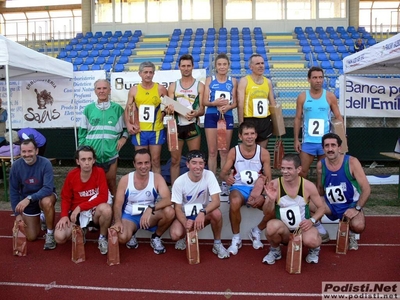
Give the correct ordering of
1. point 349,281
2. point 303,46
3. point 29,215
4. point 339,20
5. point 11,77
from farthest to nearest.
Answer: point 339,20
point 303,46
point 11,77
point 29,215
point 349,281

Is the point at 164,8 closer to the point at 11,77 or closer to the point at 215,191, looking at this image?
the point at 11,77

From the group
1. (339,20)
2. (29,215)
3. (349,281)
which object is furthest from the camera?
(339,20)

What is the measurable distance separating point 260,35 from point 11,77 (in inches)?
392

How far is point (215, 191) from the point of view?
4031 mm

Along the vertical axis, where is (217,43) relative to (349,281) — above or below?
above

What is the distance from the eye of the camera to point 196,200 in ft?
13.5

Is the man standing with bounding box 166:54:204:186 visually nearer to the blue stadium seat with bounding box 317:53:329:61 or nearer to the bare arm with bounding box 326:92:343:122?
the bare arm with bounding box 326:92:343:122

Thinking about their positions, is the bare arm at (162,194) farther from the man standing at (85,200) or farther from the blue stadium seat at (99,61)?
the blue stadium seat at (99,61)

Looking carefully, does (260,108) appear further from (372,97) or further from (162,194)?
(372,97)

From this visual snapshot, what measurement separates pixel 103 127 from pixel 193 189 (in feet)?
4.93

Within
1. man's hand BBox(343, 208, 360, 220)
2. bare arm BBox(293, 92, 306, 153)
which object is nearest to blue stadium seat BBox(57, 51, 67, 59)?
bare arm BBox(293, 92, 306, 153)

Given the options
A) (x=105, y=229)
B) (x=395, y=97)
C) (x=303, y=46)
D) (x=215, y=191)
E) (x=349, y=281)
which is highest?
(x=303, y=46)

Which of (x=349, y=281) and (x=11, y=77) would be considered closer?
(x=349, y=281)

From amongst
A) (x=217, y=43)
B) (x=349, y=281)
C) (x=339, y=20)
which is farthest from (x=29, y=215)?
(x=339, y=20)
